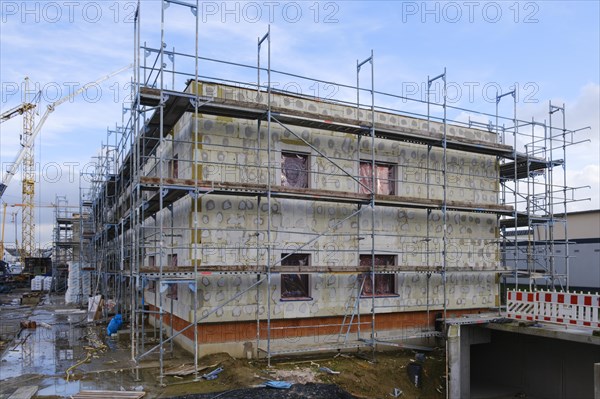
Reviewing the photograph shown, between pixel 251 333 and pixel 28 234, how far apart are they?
73766 mm

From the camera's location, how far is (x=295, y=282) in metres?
13.5

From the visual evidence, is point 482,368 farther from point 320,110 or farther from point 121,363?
point 121,363

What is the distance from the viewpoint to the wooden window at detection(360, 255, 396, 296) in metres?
14.6

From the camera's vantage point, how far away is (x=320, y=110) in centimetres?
1423

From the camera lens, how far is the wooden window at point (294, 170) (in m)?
13.7

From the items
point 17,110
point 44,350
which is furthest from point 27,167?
point 44,350

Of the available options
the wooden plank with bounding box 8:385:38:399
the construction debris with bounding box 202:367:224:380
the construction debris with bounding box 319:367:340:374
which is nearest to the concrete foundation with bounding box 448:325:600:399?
the construction debris with bounding box 319:367:340:374

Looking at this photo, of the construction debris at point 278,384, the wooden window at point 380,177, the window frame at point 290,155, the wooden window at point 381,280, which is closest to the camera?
the construction debris at point 278,384

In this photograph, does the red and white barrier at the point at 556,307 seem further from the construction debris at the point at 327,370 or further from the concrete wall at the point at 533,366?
the construction debris at the point at 327,370

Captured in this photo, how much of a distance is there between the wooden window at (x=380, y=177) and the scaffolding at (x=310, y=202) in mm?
42

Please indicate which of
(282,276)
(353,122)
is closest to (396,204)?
(353,122)

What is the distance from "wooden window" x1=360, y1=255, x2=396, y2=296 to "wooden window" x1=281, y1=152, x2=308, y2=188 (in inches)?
112

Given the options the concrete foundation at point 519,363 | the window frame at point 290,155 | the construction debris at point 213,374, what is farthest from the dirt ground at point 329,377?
the window frame at point 290,155

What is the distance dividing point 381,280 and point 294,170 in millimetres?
4177
